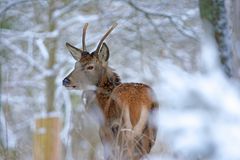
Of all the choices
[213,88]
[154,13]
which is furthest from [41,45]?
[213,88]

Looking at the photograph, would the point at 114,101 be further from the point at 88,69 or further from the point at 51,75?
the point at 51,75

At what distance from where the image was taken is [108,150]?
227 inches

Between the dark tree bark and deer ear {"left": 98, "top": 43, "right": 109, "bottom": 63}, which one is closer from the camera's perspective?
deer ear {"left": 98, "top": 43, "right": 109, "bottom": 63}

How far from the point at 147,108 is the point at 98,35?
27.9 feet

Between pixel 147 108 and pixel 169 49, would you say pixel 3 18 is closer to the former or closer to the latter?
pixel 169 49

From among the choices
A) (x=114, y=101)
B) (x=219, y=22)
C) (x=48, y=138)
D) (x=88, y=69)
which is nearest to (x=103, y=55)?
(x=88, y=69)

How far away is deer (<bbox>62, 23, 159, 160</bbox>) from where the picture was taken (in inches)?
226

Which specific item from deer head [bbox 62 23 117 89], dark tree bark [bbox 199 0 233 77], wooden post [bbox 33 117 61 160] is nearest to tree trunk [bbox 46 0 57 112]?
dark tree bark [bbox 199 0 233 77]

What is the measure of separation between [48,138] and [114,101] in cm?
243

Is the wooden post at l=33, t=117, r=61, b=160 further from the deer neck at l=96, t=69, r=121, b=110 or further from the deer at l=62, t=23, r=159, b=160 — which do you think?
the deer neck at l=96, t=69, r=121, b=110

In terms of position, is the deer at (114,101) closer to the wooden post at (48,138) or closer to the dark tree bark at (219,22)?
the wooden post at (48,138)

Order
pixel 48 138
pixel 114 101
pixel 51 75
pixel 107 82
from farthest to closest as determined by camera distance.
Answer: pixel 51 75, pixel 107 82, pixel 114 101, pixel 48 138

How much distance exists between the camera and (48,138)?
12.9 ft

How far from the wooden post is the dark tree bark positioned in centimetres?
357
